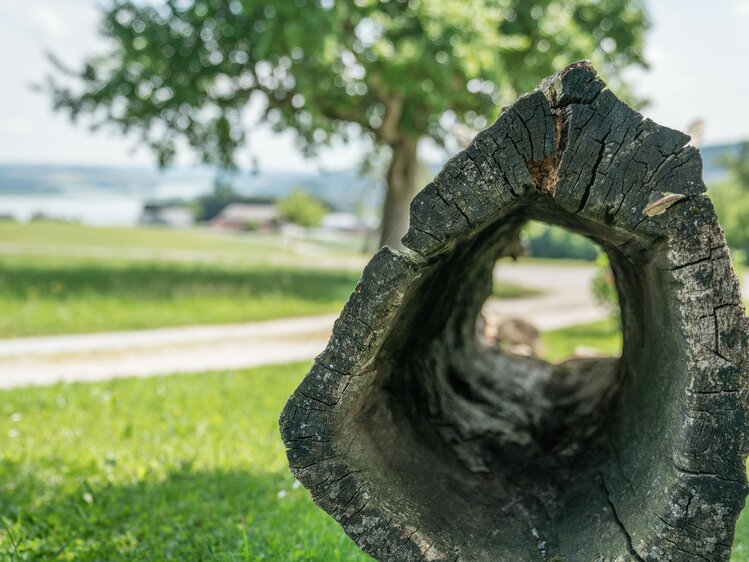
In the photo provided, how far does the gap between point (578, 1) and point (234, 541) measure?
51.3ft

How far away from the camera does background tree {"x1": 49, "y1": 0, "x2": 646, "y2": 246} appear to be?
12625 mm

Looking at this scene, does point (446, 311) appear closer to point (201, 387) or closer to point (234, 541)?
point (234, 541)

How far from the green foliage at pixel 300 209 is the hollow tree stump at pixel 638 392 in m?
56.0

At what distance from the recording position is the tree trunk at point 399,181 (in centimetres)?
1717

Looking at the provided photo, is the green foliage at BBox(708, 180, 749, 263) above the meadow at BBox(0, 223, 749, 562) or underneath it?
above

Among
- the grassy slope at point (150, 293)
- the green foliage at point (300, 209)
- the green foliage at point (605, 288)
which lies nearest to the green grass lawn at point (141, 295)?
the grassy slope at point (150, 293)

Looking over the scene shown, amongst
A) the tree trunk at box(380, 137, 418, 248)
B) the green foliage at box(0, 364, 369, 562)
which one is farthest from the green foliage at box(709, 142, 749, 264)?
the green foliage at box(0, 364, 369, 562)

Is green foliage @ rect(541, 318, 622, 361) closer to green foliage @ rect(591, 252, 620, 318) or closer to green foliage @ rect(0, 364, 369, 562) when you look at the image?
green foliage @ rect(591, 252, 620, 318)

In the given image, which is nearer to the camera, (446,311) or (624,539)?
(624,539)

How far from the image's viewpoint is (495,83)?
13.1 metres

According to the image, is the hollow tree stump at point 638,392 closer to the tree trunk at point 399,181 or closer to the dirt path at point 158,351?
the dirt path at point 158,351

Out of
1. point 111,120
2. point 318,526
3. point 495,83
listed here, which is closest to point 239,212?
point 111,120

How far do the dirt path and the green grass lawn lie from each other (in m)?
0.47

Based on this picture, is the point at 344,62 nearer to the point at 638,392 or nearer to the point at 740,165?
the point at 638,392
